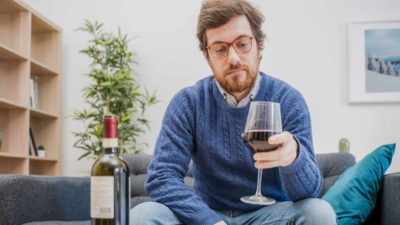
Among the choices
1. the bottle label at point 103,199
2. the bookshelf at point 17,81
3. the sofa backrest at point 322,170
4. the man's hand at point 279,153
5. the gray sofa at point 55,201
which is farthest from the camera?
the bookshelf at point 17,81

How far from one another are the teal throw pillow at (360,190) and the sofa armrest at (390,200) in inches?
2.1

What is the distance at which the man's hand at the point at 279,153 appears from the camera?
117cm

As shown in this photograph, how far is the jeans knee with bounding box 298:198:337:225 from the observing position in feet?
4.04

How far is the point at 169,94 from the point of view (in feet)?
12.6

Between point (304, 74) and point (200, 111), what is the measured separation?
2.22 m

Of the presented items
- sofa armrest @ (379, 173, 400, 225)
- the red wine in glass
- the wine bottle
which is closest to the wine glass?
the red wine in glass

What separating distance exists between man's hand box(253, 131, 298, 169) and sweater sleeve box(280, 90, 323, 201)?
0.07 metres

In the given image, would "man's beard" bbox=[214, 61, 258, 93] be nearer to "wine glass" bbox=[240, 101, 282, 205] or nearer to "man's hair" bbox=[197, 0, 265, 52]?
"man's hair" bbox=[197, 0, 265, 52]

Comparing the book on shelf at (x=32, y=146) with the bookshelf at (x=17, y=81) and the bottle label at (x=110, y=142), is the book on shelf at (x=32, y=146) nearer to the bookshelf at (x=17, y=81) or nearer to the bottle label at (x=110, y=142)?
the bookshelf at (x=17, y=81)

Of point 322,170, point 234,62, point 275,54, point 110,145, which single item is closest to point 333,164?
point 322,170

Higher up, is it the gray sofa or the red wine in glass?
the red wine in glass

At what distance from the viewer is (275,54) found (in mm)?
3736

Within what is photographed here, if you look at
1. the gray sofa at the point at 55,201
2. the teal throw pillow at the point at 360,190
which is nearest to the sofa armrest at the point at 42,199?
the gray sofa at the point at 55,201

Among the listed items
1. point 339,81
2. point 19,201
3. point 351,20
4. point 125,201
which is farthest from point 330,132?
point 125,201
